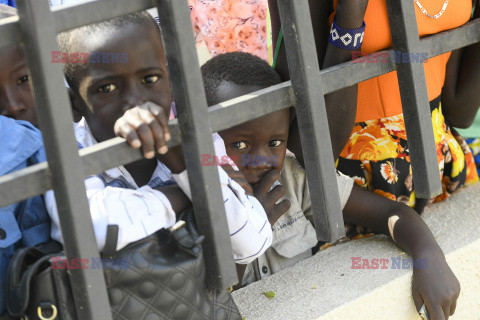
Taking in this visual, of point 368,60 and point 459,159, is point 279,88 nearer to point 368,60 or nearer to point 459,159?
point 368,60

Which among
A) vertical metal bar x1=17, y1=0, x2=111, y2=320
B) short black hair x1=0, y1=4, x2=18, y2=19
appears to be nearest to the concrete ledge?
vertical metal bar x1=17, y1=0, x2=111, y2=320

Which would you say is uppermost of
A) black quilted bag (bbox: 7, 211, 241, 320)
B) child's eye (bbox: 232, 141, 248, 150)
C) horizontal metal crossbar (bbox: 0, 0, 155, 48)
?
horizontal metal crossbar (bbox: 0, 0, 155, 48)

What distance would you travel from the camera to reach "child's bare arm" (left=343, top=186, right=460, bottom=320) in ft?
5.95

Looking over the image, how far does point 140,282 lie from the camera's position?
50.6 inches

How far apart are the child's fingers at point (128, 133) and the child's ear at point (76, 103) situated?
0.48 metres

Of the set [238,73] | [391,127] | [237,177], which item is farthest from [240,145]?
[391,127]

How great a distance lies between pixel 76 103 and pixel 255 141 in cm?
60

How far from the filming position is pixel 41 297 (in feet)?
4.01

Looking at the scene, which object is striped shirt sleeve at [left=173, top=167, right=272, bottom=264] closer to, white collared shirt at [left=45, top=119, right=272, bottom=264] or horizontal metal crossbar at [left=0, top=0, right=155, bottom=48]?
white collared shirt at [left=45, top=119, right=272, bottom=264]

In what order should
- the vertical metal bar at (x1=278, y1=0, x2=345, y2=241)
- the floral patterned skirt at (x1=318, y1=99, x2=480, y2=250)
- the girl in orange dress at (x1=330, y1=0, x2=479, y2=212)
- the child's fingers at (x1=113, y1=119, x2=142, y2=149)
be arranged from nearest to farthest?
the child's fingers at (x1=113, y1=119, x2=142, y2=149), the vertical metal bar at (x1=278, y1=0, x2=345, y2=241), the girl in orange dress at (x1=330, y1=0, x2=479, y2=212), the floral patterned skirt at (x1=318, y1=99, x2=480, y2=250)

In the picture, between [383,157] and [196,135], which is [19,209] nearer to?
[196,135]

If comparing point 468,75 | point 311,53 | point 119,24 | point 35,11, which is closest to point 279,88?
point 311,53

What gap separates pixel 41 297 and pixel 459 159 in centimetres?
183

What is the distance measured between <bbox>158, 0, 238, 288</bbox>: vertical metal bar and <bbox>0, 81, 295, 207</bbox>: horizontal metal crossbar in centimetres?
4
